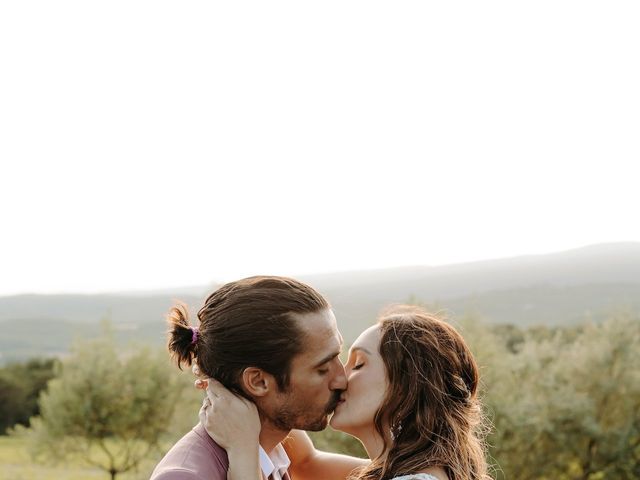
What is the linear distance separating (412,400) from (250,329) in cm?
84

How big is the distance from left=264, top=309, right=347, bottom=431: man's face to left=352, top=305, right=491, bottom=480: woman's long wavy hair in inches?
10.3

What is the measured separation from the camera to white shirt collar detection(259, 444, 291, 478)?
3.77 m

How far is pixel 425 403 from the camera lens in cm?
378

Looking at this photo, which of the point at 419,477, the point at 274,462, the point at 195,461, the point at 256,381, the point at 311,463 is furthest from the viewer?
the point at 311,463

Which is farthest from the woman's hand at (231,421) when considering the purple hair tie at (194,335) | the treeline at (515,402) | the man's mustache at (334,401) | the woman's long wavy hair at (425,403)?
the treeline at (515,402)

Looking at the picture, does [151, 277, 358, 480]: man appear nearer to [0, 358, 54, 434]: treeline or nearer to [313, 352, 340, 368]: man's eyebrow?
[313, 352, 340, 368]: man's eyebrow

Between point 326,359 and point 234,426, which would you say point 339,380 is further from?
point 234,426

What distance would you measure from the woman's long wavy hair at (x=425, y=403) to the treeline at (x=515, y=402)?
18.8m

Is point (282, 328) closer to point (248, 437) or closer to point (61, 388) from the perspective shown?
point (248, 437)

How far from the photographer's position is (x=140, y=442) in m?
28.2

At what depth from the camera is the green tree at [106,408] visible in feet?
87.4

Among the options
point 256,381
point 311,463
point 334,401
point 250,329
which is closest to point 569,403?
point 311,463

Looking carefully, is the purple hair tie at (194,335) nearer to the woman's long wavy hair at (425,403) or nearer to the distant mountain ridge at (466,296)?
the woman's long wavy hair at (425,403)

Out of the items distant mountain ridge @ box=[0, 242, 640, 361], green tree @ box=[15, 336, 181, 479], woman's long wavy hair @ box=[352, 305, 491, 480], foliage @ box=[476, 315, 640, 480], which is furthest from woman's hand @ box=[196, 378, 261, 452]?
green tree @ box=[15, 336, 181, 479]
